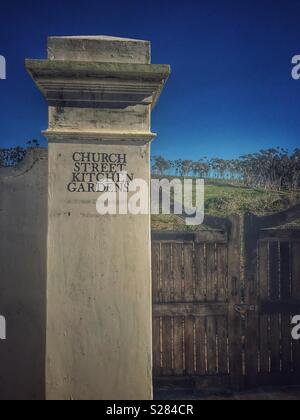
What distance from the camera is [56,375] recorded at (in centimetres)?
253

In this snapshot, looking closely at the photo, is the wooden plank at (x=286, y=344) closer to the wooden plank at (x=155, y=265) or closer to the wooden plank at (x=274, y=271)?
the wooden plank at (x=274, y=271)

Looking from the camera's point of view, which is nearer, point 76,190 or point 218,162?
point 76,190

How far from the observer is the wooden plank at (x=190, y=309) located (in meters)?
4.12

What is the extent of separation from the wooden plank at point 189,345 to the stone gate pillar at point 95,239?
163cm

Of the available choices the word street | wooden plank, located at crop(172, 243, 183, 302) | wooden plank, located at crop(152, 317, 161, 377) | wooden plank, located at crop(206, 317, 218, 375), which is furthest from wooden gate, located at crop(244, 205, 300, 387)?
the word street

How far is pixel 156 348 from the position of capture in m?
4.11

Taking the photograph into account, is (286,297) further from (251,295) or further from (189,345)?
(189,345)

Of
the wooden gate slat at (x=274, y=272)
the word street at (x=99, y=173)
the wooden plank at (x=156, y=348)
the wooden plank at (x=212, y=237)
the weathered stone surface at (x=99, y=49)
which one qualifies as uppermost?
the weathered stone surface at (x=99, y=49)

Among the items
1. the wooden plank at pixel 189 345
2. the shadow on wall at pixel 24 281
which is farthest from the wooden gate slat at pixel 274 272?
the shadow on wall at pixel 24 281

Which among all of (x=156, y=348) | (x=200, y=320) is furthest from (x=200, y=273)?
(x=156, y=348)

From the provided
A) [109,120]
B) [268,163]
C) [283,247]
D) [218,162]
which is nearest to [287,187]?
→ [268,163]

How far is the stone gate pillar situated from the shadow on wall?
20.9 inches
